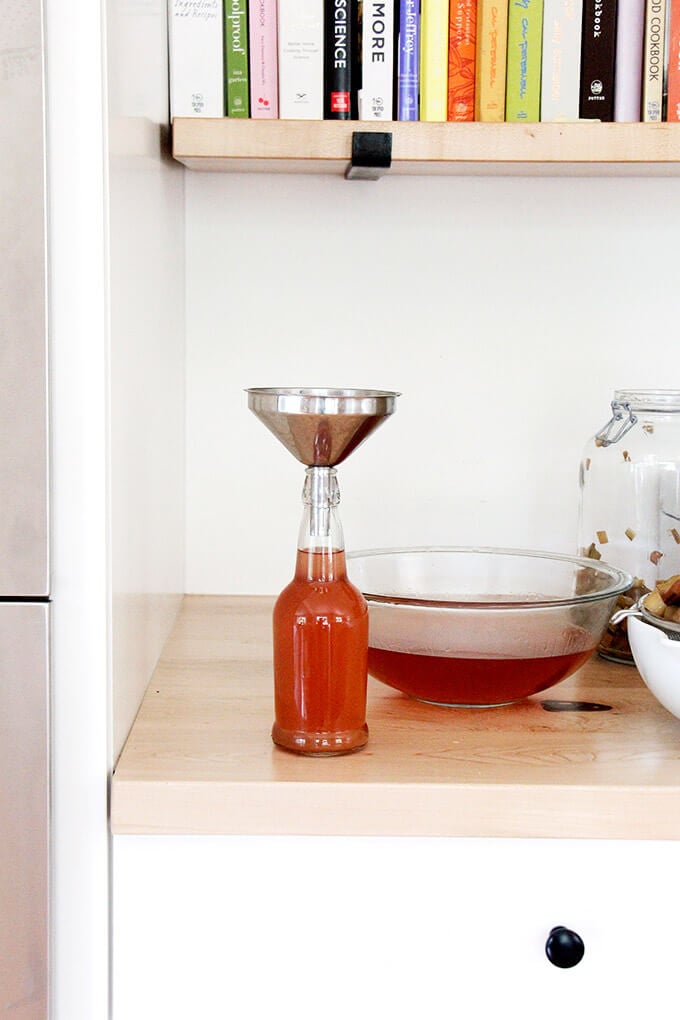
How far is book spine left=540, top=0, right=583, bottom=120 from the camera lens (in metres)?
1.14

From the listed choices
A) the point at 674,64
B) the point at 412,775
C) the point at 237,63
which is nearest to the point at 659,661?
the point at 412,775

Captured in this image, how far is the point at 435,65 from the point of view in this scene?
114 cm

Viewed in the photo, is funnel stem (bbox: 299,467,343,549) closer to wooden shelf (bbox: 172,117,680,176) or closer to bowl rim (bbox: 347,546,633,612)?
bowl rim (bbox: 347,546,633,612)

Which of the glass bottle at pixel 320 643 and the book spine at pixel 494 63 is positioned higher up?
the book spine at pixel 494 63

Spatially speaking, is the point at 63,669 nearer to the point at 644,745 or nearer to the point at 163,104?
the point at 644,745

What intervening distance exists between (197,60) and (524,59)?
0.35m

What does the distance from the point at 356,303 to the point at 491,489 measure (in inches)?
11.5

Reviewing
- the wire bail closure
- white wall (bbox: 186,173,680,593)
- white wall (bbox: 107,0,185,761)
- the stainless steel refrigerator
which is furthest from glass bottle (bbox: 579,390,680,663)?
the stainless steel refrigerator

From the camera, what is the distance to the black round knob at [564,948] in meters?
0.83

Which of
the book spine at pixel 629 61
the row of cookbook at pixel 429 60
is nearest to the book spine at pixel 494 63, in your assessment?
the row of cookbook at pixel 429 60

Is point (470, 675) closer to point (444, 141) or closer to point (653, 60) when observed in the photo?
point (444, 141)

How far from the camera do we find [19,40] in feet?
2.44

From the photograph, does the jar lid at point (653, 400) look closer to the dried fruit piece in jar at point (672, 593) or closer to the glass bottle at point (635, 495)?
the glass bottle at point (635, 495)

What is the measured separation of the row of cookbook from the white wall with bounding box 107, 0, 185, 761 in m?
0.06
